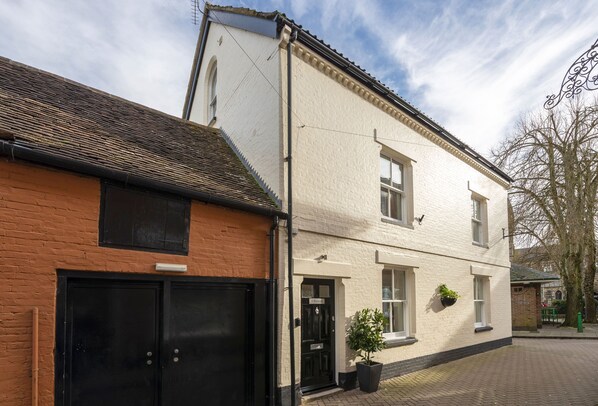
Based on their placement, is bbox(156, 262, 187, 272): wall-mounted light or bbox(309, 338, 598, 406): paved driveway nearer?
bbox(156, 262, 187, 272): wall-mounted light

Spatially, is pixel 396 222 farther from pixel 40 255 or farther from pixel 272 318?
pixel 40 255

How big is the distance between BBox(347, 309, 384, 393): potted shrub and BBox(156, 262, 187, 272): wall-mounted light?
3.81m

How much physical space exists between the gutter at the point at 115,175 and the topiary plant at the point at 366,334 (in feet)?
9.51

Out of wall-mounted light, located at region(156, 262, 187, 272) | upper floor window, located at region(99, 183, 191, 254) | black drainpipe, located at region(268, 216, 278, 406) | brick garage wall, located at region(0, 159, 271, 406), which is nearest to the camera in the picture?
brick garage wall, located at region(0, 159, 271, 406)

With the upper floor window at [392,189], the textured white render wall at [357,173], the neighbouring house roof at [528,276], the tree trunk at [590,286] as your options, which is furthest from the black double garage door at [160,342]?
the tree trunk at [590,286]

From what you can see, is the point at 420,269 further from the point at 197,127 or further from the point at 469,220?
the point at 197,127

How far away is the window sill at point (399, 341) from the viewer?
9265 millimetres

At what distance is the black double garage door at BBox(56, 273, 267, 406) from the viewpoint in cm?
505

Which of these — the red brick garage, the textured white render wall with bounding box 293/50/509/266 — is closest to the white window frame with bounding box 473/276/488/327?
the textured white render wall with bounding box 293/50/509/266

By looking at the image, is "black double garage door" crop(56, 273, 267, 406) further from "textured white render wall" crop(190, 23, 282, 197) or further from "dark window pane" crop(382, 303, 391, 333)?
"dark window pane" crop(382, 303, 391, 333)

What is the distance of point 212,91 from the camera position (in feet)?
41.0

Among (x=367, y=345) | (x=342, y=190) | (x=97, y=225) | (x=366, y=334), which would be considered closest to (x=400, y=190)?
(x=342, y=190)

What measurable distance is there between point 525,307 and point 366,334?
55.4 feet

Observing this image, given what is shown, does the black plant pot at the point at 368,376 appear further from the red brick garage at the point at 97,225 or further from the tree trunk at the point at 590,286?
the tree trunk at the point at 590,286
